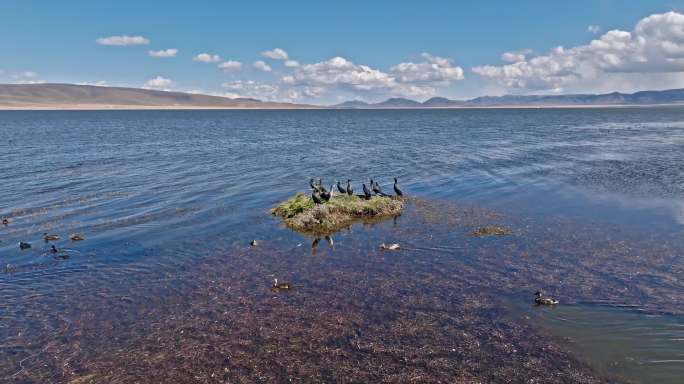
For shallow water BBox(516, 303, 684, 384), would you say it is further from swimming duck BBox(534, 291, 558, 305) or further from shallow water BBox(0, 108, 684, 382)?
swimming duck BBox(534, 291, 558, 305)

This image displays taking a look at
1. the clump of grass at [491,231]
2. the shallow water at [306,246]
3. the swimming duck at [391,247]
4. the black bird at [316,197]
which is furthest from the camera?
the black bird at [316,197]

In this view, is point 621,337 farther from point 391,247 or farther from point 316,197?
point 316,197

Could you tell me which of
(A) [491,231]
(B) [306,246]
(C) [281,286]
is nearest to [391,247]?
(B) [306,246]

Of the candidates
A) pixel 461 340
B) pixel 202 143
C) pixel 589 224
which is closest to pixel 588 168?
pixel 589 224

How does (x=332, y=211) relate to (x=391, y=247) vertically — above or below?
above

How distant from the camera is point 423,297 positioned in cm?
1795

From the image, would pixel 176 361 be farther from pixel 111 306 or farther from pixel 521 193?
pixel 521 193

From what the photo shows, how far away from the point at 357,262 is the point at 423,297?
15.4 feet

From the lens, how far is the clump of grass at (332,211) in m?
27.9

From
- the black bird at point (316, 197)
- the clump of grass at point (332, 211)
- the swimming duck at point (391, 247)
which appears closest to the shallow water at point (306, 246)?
the swimming duck at point (391, 247)

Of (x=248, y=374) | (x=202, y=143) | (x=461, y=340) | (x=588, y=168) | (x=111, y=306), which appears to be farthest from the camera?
(x=202, y=143)

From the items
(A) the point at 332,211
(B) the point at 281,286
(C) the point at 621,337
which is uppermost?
(A) the point at 332,211

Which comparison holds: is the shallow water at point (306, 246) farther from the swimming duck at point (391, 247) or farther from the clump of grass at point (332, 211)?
the clump of grass at point (332, 211)

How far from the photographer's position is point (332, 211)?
29.0 metres
